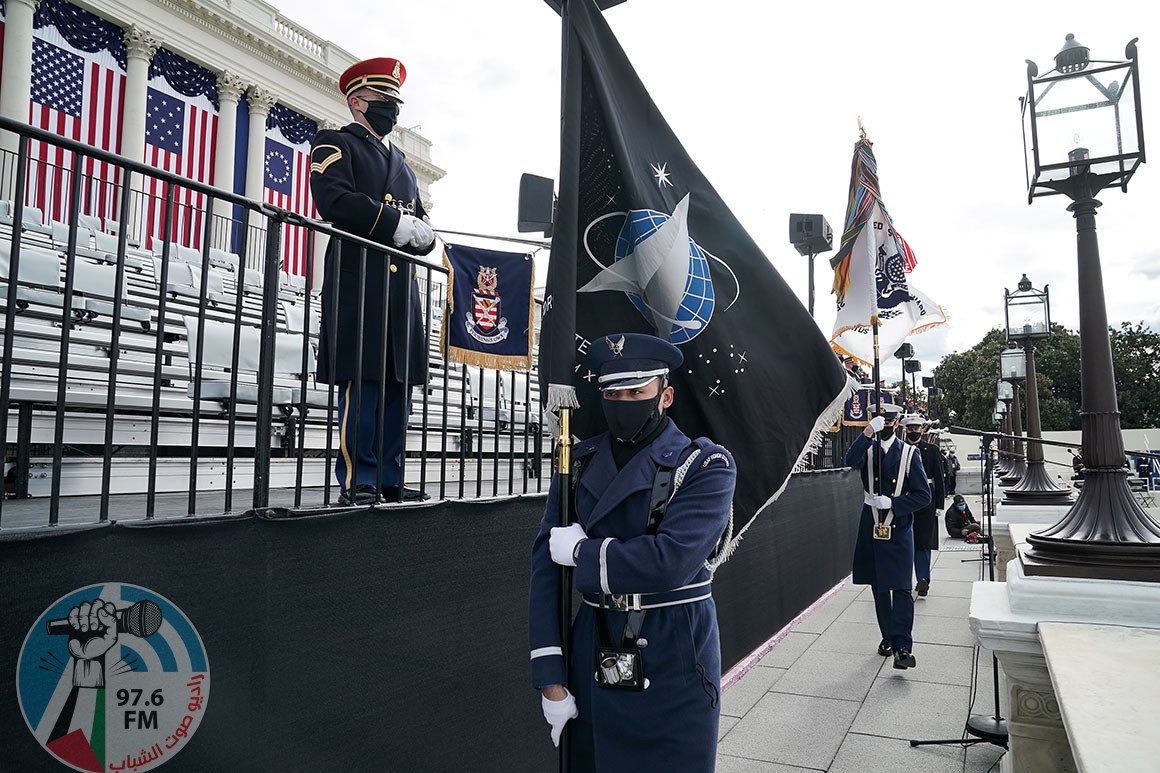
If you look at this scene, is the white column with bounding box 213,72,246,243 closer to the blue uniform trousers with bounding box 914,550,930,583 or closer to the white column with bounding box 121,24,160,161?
the white column with bounding box 121,24,160,161

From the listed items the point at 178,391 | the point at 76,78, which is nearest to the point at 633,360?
the point at 178,391

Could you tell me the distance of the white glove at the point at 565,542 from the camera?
232 centimetres

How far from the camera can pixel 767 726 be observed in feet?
16.6

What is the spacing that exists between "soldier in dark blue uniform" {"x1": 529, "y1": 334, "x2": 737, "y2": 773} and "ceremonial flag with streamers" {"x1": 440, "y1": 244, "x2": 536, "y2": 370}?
1.52 m

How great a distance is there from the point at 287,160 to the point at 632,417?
25250 millimetres

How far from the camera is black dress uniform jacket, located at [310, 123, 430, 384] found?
3541mm

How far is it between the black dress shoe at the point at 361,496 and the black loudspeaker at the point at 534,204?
86.3 inches

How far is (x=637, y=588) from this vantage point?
226cm

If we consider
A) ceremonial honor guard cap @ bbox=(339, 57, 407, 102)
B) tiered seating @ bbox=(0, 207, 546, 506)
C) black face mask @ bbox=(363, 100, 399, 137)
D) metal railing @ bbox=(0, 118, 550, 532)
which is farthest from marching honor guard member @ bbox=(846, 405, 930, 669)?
ceremonial honor guard cap @ bbox=(339, 57, 407, 102)

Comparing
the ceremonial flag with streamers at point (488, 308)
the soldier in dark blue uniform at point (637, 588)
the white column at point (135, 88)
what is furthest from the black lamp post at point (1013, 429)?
the white column at point (135, 88)

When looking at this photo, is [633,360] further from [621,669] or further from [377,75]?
[377,75]

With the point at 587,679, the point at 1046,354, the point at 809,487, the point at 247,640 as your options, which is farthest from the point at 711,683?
the point at 1046,354

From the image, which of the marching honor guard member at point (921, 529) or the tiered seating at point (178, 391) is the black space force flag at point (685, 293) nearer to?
the tiered seating at point (178, 391)

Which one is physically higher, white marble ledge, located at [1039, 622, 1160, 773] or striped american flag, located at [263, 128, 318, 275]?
striped american flag, located at [263, 128, 318, 275]
